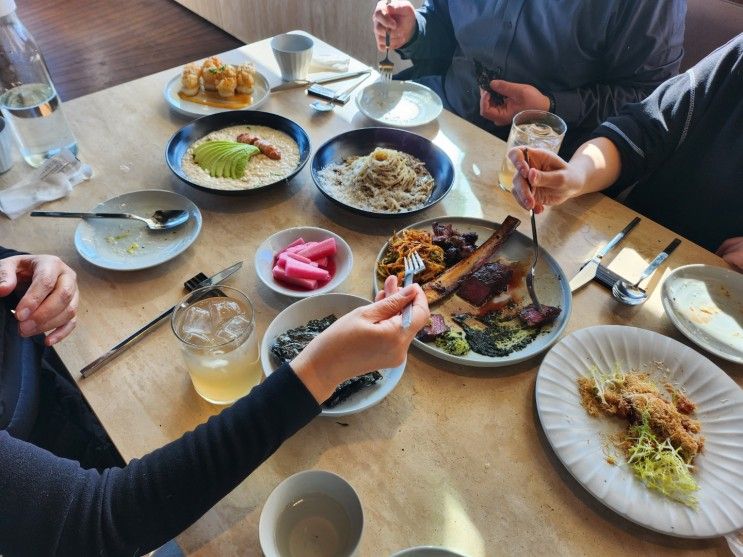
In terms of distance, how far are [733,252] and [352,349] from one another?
1.16 meters

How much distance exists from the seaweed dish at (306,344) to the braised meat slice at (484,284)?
1.14 feet

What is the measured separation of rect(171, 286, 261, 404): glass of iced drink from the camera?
3.10ft

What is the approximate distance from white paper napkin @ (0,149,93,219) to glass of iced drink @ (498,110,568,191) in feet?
4.31

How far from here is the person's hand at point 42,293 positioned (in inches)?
41.3

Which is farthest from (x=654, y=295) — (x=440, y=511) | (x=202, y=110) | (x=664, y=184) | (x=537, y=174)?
(x=202, y=110)

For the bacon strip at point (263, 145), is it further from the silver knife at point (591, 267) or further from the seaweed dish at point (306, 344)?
the silver knife at point (591, 267)

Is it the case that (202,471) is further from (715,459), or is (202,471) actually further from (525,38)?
(525,38)

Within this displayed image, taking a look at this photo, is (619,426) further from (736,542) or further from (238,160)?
(238,160)

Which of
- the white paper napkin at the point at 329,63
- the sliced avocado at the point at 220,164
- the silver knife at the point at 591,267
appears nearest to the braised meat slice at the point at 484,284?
the silver knife at the point at 591,267

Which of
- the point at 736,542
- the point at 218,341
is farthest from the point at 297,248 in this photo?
the point at 736,542

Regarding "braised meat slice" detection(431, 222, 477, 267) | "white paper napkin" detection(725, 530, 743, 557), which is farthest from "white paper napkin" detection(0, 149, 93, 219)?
"white paper napkin" detection(725, 530, 743, 557)

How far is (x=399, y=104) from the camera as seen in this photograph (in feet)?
6.44

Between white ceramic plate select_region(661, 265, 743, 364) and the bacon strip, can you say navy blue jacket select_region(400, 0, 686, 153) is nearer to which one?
white ceramic plate select_region(661, 265, 743, 364)

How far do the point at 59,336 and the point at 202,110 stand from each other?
3.49ft
